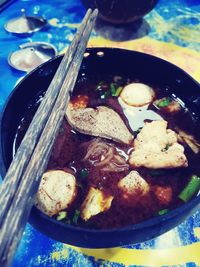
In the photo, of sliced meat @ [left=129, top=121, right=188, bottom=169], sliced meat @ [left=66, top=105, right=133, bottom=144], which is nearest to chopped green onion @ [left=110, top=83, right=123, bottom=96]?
sliced meat @ [left=66, top=105, right=133, bottom=144]

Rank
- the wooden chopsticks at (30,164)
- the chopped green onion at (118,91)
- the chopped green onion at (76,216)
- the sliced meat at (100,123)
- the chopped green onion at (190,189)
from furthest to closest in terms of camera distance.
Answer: the chopped green onion at (118,91), the sliced meat at (100,123), the chopped green onion at (190,189), the chopped green onion at (76,216), the wooden chopsticks at (30,164)

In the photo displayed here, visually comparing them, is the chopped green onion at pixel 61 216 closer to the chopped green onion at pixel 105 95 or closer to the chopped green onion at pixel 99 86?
the chopped green onion at pixel 105 95

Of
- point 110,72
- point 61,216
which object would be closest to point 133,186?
point 61,216

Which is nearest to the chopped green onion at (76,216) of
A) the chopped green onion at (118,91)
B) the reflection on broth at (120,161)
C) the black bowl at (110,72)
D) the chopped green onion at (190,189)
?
the reflection on broth at (120,161)

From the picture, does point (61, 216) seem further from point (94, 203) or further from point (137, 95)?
point (137, 95)

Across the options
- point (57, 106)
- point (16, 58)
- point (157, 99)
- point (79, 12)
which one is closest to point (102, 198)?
point (57, 106)

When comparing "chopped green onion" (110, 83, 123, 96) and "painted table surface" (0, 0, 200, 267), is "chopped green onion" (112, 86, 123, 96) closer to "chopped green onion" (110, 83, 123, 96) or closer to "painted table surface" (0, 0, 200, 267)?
"chopped green onion" (110, 83, 123, 96)
